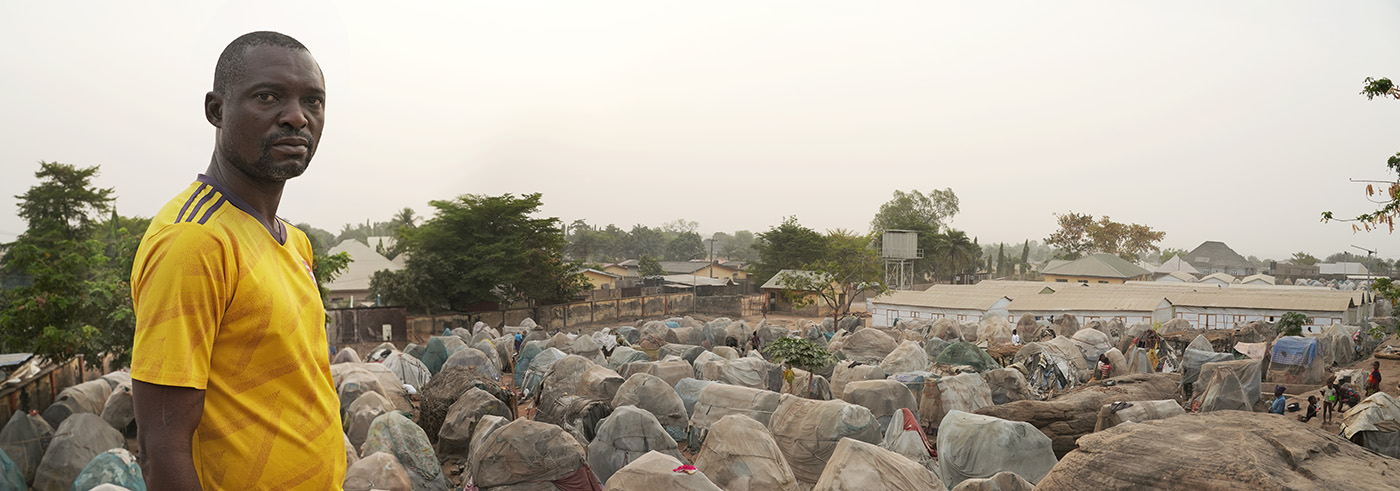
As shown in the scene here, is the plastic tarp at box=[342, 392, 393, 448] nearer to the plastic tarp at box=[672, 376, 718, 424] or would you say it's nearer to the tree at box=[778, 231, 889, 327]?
the plastic tarp at box=[672, 376, 718, 424]

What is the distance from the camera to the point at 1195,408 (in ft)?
49.3

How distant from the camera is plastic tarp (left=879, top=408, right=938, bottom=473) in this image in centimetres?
1056

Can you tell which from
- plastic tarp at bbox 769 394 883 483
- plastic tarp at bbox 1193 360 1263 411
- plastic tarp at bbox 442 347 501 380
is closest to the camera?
plastic tarp at bbox 769 394 883 483

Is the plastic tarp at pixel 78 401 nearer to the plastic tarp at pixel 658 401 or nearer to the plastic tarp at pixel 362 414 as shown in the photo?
the plastic tarp at pixel 362 414

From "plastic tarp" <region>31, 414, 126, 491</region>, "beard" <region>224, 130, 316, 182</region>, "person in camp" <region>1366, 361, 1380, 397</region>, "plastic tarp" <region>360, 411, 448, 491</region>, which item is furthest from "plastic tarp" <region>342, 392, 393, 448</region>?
"person in camp" <region>1366, 361, 1380, 397</region>

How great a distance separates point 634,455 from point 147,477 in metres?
9.84

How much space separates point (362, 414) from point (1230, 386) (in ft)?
51.6

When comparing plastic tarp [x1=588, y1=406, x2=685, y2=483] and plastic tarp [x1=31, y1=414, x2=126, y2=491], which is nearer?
plastic tarp [x1=31, y1=414, x2=126, y2=491]

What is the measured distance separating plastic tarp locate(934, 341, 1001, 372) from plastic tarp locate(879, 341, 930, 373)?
0.44 m

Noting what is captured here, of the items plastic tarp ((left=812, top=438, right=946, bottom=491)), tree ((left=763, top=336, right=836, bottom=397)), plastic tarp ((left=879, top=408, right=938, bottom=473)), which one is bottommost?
plastic tarp ((left=879, top=408, right=938, bottom=473))

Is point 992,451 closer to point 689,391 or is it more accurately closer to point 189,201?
point 689,391

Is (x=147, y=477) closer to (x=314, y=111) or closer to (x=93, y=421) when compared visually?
(x=314, y=111)

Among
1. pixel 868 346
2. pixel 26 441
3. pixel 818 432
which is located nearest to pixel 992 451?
pixel 818 432

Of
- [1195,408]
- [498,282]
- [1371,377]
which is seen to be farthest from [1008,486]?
[498,282]
